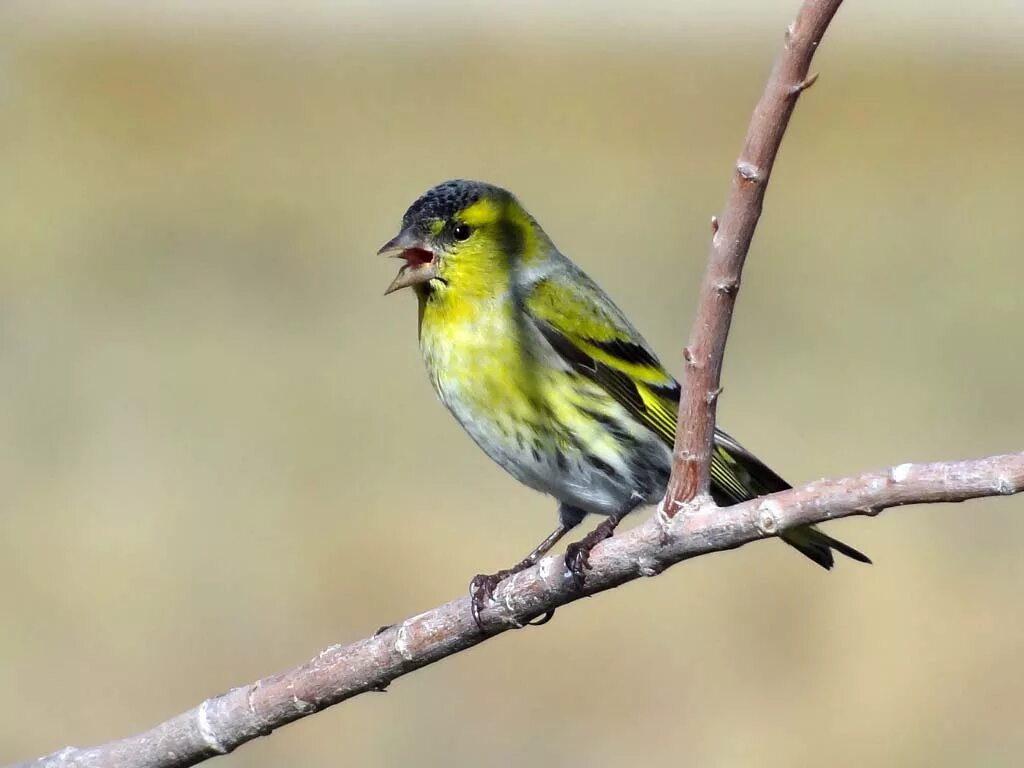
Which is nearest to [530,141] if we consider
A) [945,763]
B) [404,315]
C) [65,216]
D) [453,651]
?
[404,315]

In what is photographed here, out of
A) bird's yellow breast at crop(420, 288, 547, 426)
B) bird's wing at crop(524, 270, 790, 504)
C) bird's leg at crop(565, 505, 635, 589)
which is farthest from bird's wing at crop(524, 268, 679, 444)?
bird's leg at crop(565, 505, 635, 589)

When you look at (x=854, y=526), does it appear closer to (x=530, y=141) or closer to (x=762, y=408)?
(x=762, y=408)

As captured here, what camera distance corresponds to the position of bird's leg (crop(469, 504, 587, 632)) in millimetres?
A: 3084

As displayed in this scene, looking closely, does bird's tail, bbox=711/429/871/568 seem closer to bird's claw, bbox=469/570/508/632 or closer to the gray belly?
the gray belly

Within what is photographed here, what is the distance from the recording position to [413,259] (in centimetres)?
423

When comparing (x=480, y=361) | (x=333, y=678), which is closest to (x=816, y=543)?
(x=480, y=361)

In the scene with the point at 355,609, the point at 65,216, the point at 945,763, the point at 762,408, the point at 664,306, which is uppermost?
the point at 65,216

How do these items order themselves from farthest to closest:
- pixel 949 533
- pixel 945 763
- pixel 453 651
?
pixel 949 533, pixel 945 763, pixel 453 651

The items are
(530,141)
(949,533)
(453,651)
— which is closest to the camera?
(453,651)

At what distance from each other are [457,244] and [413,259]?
0.43 feet

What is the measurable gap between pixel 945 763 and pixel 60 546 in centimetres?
496

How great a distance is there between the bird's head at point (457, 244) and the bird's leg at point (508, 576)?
742 mm

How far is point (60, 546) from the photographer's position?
28.6 ft

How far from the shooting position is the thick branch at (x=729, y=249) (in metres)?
2.21
